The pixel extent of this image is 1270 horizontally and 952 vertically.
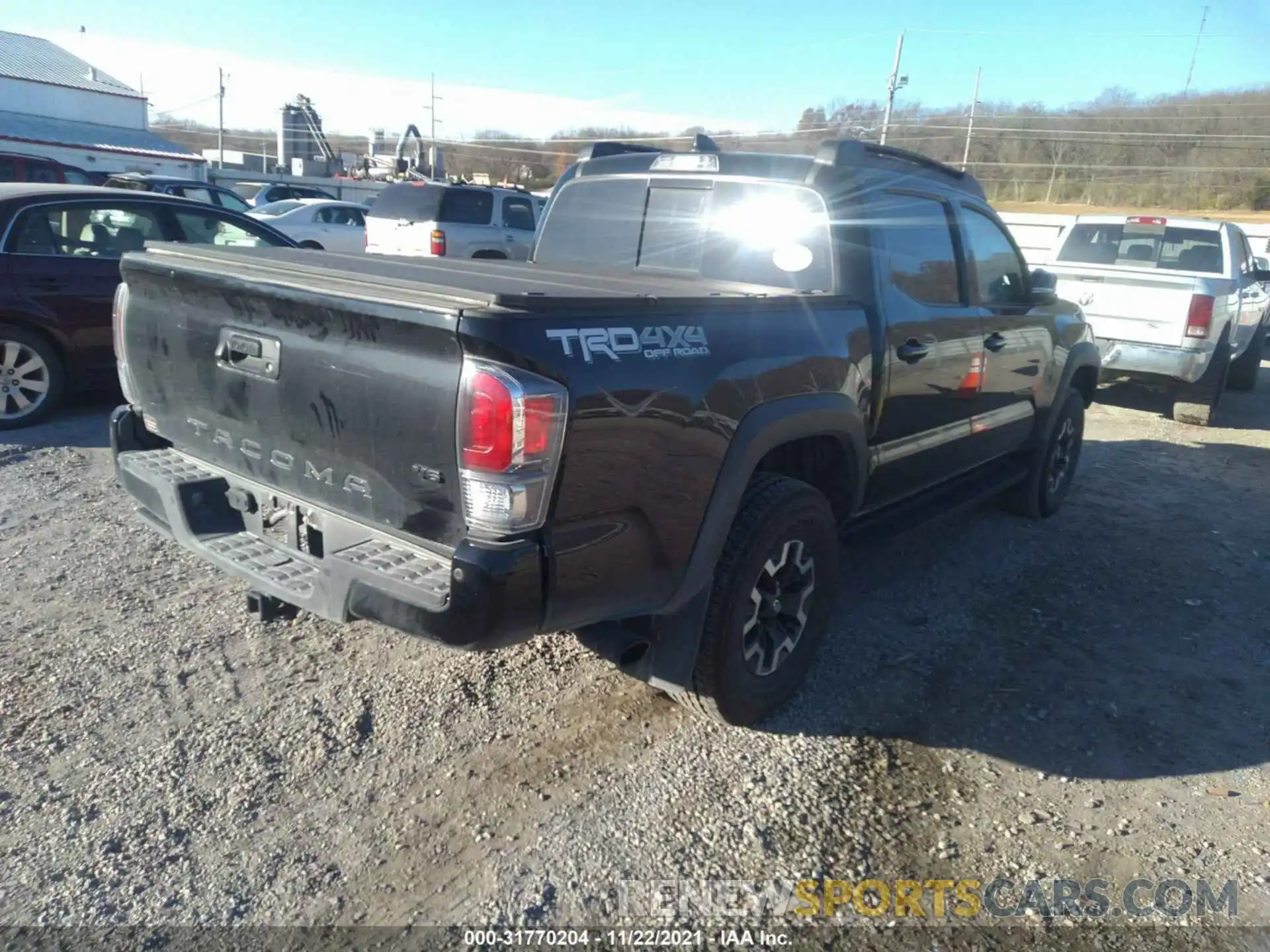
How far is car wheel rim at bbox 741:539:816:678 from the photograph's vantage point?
331 cm

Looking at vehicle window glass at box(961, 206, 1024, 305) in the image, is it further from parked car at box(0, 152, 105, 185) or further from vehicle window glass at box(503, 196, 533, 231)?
parked car at box(0, 152, 105, 185)

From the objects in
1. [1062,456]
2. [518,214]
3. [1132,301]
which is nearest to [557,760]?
[1062,456]

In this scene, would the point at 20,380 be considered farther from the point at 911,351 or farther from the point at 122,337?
the point at 911,351

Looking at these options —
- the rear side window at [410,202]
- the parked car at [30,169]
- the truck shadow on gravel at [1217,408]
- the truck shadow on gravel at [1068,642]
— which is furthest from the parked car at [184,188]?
the truck shadow on gravel at [1068,642]

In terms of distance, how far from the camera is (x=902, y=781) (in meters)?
3.18

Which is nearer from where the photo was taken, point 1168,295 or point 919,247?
point 919,247

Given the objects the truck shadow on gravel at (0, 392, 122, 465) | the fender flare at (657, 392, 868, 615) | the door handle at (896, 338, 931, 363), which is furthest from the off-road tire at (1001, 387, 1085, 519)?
the truck shadow on gravel at (0, 392, 122, 465)

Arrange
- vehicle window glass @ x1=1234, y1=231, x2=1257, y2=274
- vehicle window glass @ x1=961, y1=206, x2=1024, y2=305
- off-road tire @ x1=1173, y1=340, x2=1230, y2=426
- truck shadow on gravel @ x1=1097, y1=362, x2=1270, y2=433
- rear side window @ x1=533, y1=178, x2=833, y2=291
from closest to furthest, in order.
→ 1. rear side window @ x1=533, y1=178, x2=833, y2=291
2. vehicle window glass @ x1=961, y1=206, x2=1024, y2=305
3. off-road tire @ x1=1173, y1=340, x2=1230, y2=426
4. truck shadow on gravel @ x1=1097, y1=362, x2=1270, y2=433
5. vehicle window glass @ x1=1234, y1=231, x2=1257, y2=274

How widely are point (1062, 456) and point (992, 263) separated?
1833 mm

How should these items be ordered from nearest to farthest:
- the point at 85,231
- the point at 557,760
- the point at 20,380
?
the point at 557,760
the point at 20,380
the point at 85,231

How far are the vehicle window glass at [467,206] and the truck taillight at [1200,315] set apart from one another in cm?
989

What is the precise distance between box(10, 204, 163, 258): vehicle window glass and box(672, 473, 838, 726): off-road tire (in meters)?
5.54

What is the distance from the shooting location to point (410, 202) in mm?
14219

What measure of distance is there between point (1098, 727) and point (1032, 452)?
2.45 m
